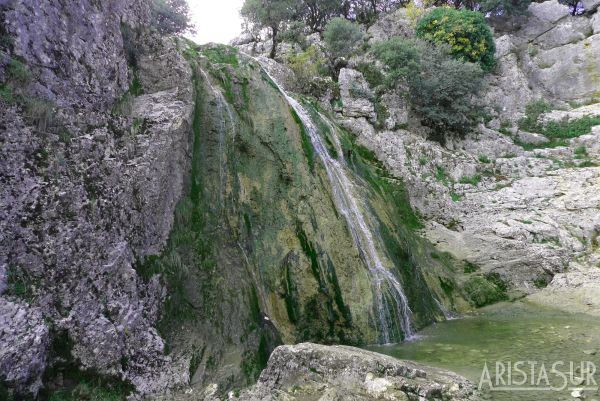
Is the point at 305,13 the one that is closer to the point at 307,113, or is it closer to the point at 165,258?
the point at 307,113

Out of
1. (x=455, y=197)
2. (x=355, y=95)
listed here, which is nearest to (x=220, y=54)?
(x=355, y=95)

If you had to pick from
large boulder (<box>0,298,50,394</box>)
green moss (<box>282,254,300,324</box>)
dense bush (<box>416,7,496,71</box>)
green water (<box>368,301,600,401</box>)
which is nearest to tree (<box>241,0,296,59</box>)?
dense bush (<box>416,7,496,71</box>)

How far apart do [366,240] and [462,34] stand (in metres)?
18.1

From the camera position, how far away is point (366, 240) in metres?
11.9

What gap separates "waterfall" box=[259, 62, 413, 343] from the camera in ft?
35.1

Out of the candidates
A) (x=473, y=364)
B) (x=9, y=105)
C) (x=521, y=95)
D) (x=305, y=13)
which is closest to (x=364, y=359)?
(x=473, y=364)

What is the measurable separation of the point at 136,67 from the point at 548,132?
20125mm

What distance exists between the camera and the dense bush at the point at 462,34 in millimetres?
24547

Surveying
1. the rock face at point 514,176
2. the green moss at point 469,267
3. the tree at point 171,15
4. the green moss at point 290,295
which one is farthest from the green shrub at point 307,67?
the green moss at point 290,295

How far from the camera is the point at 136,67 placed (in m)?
10.9

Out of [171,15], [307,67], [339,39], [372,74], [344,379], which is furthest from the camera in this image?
[171,15]

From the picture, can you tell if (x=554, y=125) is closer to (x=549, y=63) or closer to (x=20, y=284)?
(x=549, y=63)

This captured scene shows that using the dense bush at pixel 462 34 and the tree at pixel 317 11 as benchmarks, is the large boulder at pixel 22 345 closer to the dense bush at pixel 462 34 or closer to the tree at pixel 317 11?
the dense bush at pixel 462 34

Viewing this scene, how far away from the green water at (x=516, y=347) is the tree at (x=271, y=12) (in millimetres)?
19755
